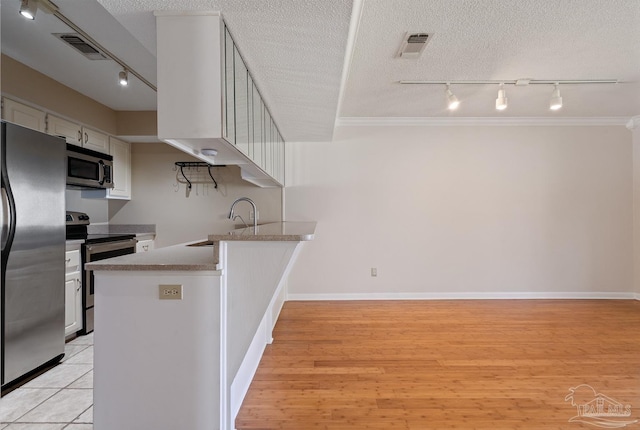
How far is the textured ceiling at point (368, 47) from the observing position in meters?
1.61

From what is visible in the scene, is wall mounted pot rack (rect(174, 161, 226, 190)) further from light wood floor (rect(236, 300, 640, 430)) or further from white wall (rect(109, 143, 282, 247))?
light wood floor (rect(236, 300, 640, 430))

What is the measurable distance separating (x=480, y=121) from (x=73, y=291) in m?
4.99

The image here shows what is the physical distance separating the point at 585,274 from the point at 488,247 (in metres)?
1.37

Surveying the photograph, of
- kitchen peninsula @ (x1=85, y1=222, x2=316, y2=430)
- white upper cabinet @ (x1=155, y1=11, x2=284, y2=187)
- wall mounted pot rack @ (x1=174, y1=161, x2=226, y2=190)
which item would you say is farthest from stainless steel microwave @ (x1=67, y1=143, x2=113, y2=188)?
white upper cabinet @ (x1=155, y1=11, x2=284, y2=187)

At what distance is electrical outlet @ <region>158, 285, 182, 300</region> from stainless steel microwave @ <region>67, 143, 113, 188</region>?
224 cm

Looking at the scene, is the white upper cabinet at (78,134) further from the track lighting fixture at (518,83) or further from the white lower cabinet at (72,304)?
the track lighting fixture at (518,83)

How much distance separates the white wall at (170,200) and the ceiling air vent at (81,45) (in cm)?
167

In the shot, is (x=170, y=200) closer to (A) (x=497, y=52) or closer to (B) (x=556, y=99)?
(A) (x=497, y=52)

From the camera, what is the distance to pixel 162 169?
13.3 feet

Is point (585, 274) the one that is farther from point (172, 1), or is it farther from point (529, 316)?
point (172, 1)

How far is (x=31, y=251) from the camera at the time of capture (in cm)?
217

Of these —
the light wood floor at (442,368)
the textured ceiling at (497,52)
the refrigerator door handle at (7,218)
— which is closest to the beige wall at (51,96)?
the refrigerator door handle at (7,218)

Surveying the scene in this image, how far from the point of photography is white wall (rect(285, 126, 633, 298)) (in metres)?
4.18

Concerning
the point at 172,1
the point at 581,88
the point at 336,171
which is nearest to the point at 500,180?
the point at 581,88
